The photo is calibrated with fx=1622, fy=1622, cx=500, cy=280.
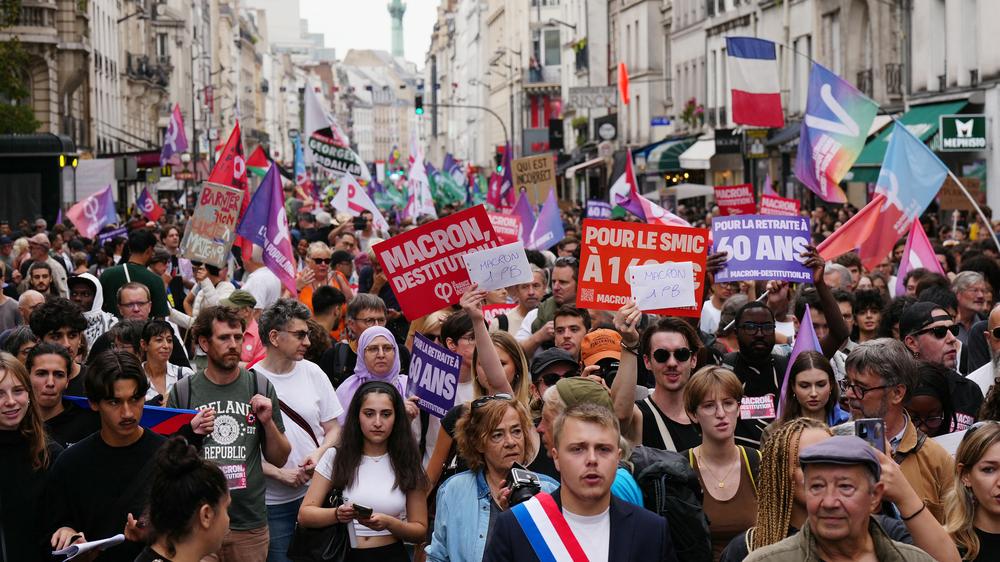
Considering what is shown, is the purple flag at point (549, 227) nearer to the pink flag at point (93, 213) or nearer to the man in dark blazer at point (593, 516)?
the pink flag at point (93, 213)

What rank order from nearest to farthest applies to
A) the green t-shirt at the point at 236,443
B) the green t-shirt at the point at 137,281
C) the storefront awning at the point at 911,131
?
the green t-shirt at the point at 236,443 → the green t-shirt at the point at 137,281 → the storefront awning at the point at 911,131

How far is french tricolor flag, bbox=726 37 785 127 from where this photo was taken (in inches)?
669

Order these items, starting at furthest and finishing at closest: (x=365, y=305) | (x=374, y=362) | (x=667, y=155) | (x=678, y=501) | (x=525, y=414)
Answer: (x=667, y=155)
(x=365, y=305)
(x=374, y=362)
(x=525, y=414)
(x=678, y=501)

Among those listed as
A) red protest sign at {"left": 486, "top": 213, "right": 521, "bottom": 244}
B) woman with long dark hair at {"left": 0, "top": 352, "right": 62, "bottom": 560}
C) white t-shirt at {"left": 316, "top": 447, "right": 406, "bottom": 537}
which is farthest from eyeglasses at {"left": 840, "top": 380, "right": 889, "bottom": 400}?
red protest sign at {"left": 486, "top": 213, "right": 521, "bottom": 244}

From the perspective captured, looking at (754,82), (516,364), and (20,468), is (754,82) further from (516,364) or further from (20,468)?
(20,468)

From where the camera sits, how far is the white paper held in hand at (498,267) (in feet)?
28.9

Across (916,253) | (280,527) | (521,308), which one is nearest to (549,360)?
(280,527)

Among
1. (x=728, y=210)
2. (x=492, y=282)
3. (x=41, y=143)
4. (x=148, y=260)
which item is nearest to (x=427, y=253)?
(x=492, y=282)

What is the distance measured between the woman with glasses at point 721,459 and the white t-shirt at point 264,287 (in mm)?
7024

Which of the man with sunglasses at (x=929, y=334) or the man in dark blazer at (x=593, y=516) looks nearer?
the man in dark blazer at (x=593, y=516)

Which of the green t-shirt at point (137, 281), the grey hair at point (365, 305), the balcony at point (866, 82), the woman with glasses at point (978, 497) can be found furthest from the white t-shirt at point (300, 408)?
the balcony at point (866, 82)

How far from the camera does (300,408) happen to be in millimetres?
8109

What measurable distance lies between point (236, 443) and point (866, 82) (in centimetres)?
2853

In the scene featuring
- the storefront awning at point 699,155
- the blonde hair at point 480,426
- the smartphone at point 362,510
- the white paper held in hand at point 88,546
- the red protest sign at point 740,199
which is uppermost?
the storefront awning at point 699,155
